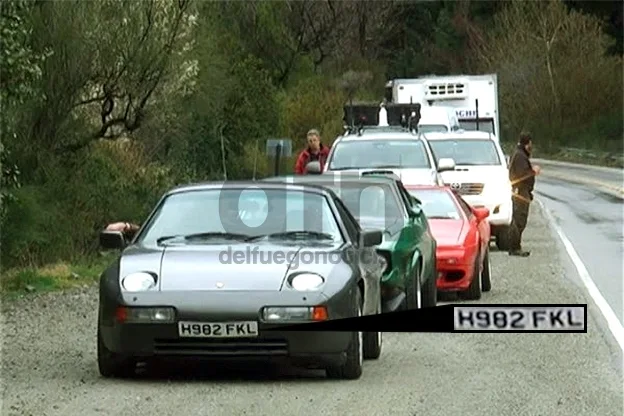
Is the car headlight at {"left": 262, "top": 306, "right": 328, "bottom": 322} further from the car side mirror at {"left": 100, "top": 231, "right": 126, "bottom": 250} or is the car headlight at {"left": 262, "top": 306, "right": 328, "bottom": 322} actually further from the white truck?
the white truck

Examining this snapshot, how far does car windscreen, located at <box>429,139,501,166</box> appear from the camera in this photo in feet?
88.2

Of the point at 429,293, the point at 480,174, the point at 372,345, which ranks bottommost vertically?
the point at 429,293

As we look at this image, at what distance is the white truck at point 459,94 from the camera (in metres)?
38.8

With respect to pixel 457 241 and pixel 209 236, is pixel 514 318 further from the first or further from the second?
pixel 457 241

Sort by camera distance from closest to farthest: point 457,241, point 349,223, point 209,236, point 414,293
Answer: point 209,236 < point 349,223 < point 414,293 < point 457,241

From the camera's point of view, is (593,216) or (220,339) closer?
(220,339)

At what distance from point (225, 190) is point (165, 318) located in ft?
6.21

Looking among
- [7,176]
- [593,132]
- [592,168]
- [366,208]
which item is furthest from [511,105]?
[366,208]

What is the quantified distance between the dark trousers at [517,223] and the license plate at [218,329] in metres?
14.5

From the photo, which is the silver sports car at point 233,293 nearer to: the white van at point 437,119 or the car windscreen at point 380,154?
the car windscreen at point 380,154

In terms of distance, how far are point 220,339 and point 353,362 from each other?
1020 millimetres

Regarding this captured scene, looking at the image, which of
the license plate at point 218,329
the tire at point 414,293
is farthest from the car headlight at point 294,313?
the tire at point 414,293

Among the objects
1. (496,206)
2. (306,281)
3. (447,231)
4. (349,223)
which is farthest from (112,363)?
(496,206)

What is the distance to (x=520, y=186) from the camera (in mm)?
24891
